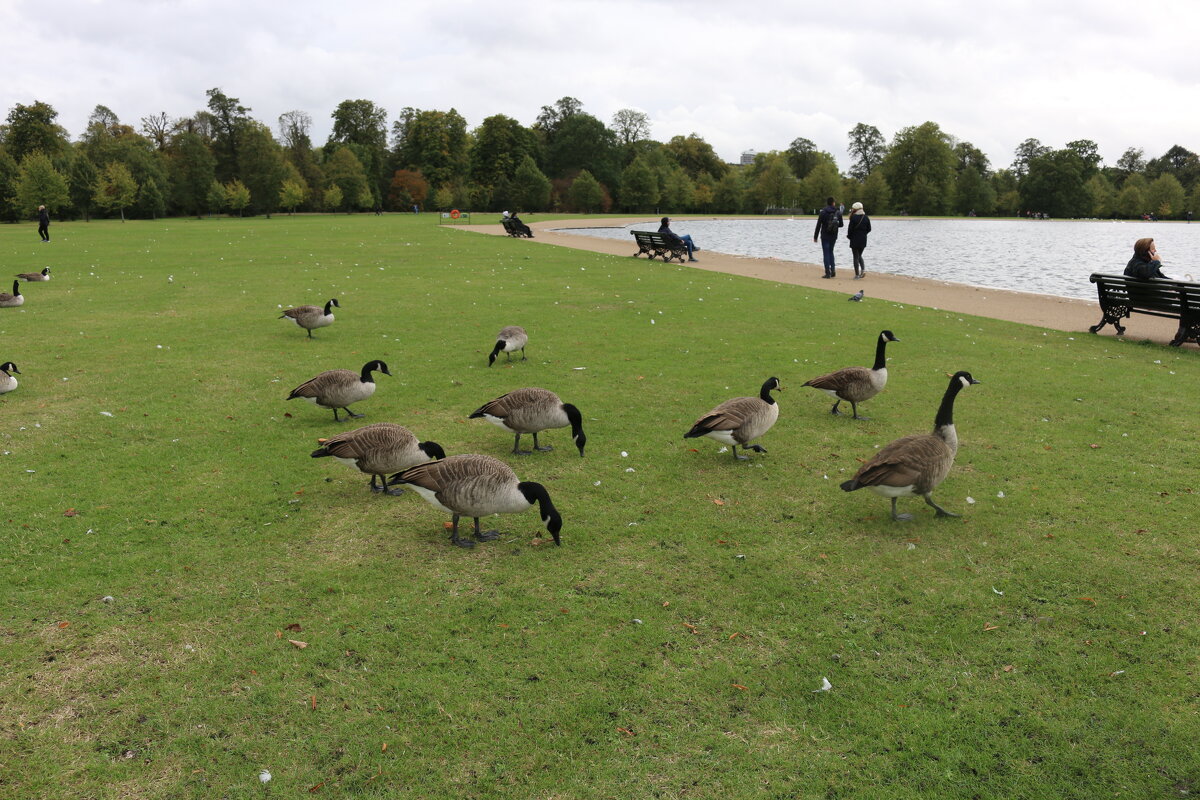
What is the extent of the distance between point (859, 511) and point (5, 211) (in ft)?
378

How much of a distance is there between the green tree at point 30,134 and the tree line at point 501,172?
16cm

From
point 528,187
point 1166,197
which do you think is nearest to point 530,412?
point 528,187

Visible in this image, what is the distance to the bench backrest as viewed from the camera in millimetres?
16016

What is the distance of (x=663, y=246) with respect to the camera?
35.1 meters

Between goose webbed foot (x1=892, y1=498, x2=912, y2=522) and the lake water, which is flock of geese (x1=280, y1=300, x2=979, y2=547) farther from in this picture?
the lake water

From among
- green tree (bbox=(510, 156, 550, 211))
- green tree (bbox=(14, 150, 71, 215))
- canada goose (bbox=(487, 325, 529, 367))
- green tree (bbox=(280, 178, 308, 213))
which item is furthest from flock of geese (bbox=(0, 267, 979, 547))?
green tree (bbox=(510, 156, 550, 211))

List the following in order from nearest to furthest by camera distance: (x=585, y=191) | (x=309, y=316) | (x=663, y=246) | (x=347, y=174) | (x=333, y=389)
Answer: (x=333, y=389) < (x=309, y=316) < (x=663, y=246) < (x=347, y=174) < (x=585, y=191)

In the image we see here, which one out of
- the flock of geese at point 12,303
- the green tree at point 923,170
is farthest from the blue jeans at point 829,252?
the green tree at point 923,170

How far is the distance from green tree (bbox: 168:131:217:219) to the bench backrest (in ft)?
355

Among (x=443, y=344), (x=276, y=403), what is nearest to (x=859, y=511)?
(x=276, y=403)

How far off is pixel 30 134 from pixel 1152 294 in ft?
409

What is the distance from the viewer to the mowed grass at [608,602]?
462cm

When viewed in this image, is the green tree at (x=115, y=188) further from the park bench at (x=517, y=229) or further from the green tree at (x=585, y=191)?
the green tree at (x=585, y=191)

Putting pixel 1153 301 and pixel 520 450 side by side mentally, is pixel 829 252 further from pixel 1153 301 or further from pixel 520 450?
pixel 520 450
